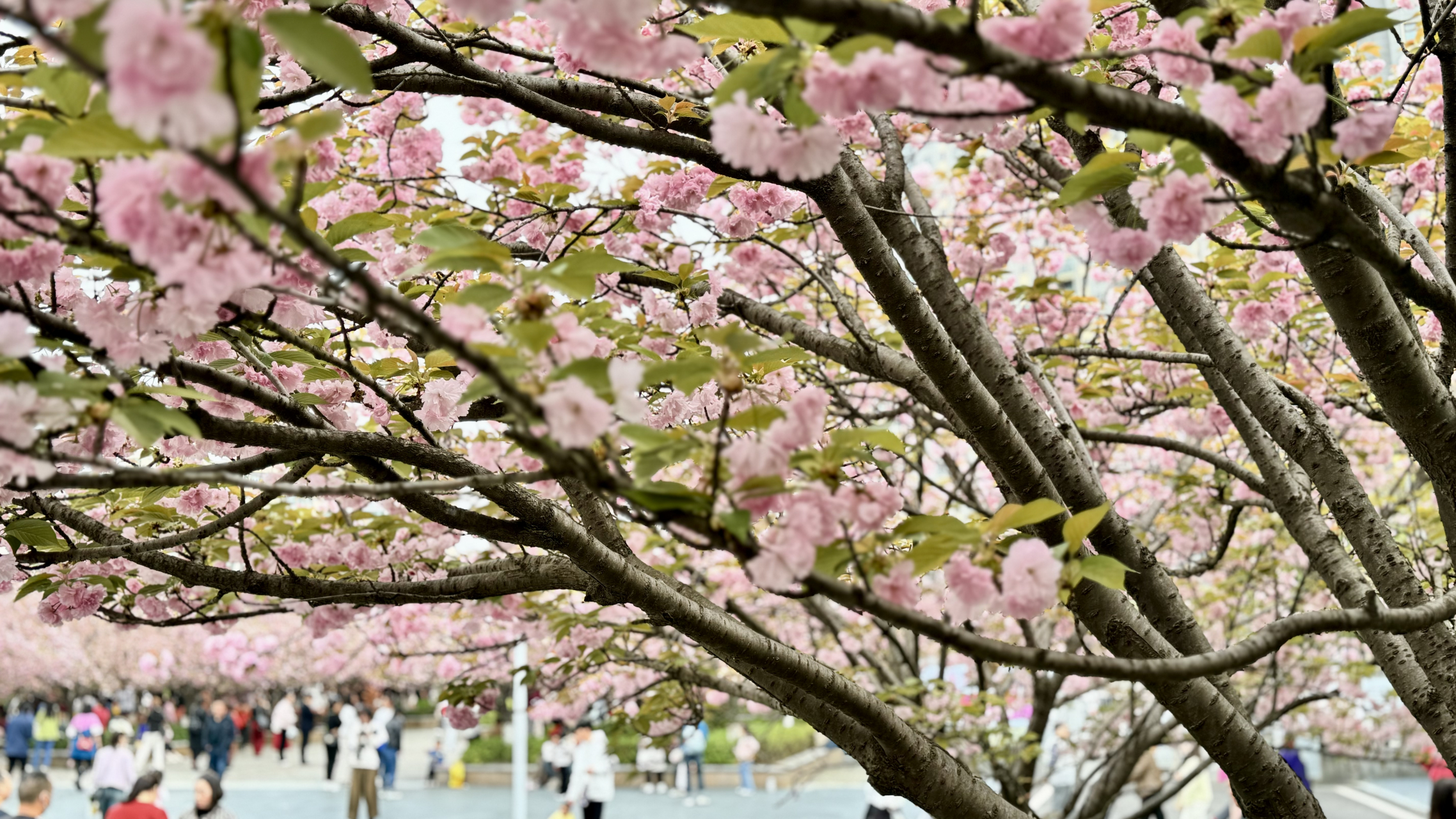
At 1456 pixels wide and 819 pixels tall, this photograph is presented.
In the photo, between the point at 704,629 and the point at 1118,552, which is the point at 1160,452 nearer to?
the point at 1118,552

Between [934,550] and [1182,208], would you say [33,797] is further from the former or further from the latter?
[1182,208]

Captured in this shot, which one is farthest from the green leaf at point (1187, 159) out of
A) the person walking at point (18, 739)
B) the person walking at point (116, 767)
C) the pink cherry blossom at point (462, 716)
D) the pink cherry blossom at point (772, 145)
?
the person walking at point (18, 739)

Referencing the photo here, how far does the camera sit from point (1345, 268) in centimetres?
183

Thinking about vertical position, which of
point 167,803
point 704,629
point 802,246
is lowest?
point 167,803

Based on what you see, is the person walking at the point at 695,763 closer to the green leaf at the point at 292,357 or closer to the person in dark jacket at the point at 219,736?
the person in dark jacket at the point at 219,736

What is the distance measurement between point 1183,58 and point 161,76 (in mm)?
1175

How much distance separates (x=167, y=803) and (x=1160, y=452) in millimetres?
12264

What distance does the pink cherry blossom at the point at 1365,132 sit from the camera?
4.25ft

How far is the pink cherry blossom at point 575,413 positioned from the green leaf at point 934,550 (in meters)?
0.48

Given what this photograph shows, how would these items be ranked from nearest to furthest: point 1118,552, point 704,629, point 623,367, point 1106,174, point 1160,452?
point 623,367, point 1106,174, point 704,629, point 1118,552, point 1160,452

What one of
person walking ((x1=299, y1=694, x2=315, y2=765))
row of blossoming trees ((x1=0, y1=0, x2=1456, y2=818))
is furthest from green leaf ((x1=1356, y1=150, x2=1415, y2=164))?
person walking ((x1=299, y1=694, x2=315, y2=765))

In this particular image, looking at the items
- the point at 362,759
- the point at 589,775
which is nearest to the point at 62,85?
the point at 589,775

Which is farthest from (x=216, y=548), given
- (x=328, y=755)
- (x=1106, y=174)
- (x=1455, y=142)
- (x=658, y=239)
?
(x=328, y=755)

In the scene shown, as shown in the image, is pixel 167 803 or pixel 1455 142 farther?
pixel 167 803
